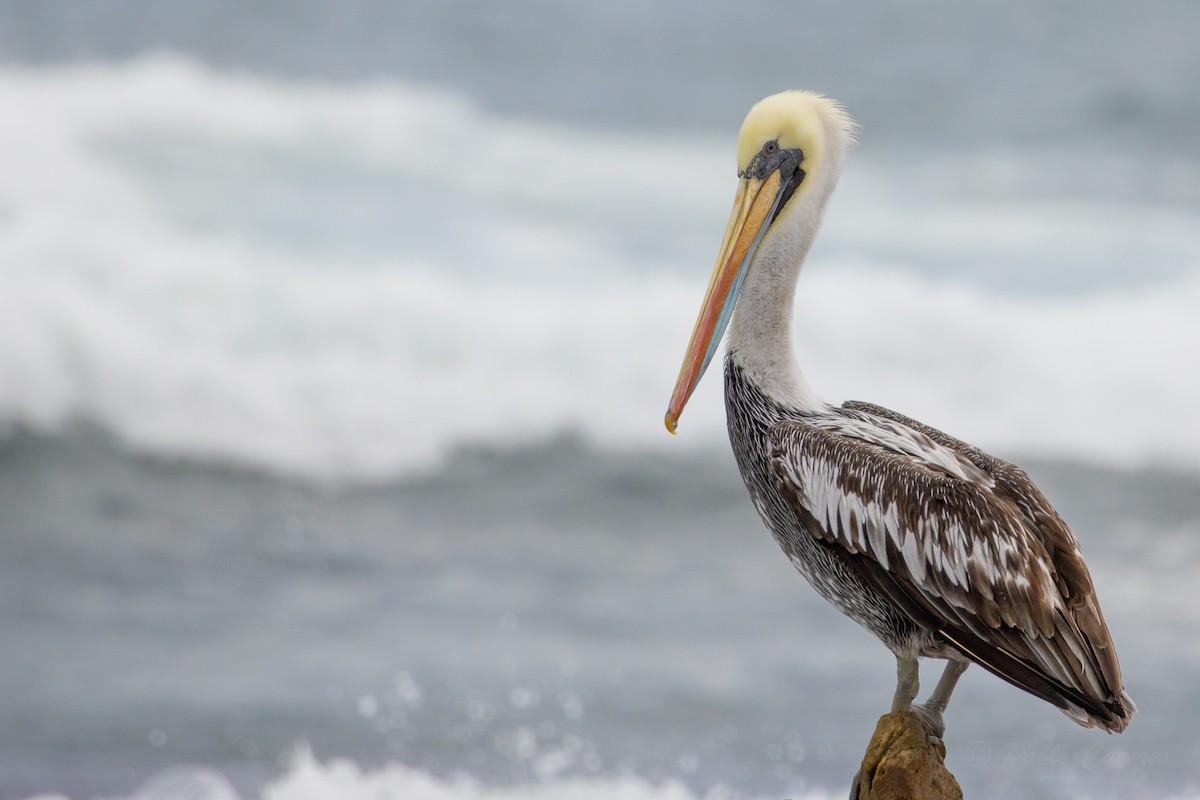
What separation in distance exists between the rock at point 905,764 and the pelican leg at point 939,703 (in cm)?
3

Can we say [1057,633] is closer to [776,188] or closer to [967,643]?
[967,643]

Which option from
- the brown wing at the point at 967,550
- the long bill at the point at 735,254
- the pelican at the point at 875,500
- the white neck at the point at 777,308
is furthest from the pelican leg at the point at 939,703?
the long bill at the point at 735,254

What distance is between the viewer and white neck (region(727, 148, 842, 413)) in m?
3.33

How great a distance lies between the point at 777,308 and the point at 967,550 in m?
0.77

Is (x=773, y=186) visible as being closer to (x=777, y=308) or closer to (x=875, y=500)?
(x=777, y=308)

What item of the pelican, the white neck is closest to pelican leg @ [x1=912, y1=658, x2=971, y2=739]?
the pelican

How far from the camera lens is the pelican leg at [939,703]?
10.3 ft

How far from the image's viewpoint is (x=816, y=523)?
3.17m

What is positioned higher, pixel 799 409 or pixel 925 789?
pixel 799 409

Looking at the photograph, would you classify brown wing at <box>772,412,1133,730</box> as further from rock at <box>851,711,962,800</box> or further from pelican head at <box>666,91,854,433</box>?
pelican head at <box>666,91,854,433</box>

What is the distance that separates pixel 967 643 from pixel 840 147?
134cm

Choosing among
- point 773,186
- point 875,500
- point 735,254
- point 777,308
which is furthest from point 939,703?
point 773,186

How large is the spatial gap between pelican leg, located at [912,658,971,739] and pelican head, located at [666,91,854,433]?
1035 mm

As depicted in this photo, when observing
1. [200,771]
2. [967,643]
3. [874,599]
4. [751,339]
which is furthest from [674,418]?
[200,771]
